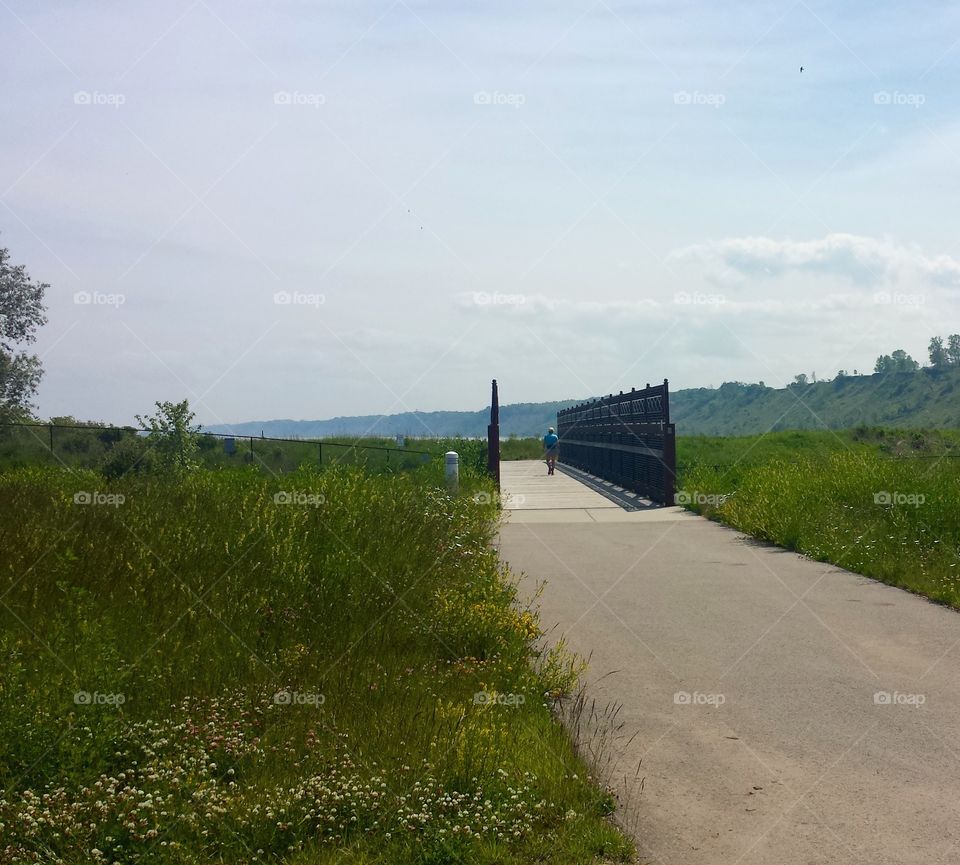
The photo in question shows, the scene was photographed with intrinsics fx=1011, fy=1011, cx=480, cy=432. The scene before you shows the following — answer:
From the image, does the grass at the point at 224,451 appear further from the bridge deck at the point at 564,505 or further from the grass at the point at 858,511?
A: the grass at the point at 858,511

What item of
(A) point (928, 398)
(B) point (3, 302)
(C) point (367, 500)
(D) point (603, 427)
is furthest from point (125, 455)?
(A) point (928, 398)

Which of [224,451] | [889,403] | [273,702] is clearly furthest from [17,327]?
[889,403]

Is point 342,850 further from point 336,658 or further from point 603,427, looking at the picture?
point 603,427

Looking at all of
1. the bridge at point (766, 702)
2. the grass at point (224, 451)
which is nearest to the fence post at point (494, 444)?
the grass at point (224, 451)

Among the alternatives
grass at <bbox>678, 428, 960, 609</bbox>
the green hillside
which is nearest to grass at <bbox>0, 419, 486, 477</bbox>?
grass at <bbox>678, 428, 960, 609</bbox>

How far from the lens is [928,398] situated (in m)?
160

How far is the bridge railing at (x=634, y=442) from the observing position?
21.1 metres

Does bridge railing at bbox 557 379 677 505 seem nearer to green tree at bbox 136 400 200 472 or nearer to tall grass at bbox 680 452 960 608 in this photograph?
tall grass at bbox 680 452 960 608

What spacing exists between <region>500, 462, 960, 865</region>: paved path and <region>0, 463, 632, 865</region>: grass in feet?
1.61

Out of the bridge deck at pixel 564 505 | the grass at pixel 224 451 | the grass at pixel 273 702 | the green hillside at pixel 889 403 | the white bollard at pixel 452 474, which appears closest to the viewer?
the grass at pixel 273 702

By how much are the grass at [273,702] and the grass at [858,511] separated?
16.4 ft

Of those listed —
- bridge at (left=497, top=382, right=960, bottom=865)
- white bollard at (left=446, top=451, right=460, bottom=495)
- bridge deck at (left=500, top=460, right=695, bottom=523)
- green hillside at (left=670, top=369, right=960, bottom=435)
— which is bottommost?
bridge at (left=497, top=382, right=960, bottom=865)

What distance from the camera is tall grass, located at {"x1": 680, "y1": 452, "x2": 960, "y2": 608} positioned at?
38.2 feet

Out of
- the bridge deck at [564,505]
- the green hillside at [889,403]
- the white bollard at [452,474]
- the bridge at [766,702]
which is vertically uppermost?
the green hillside at [889,403]
